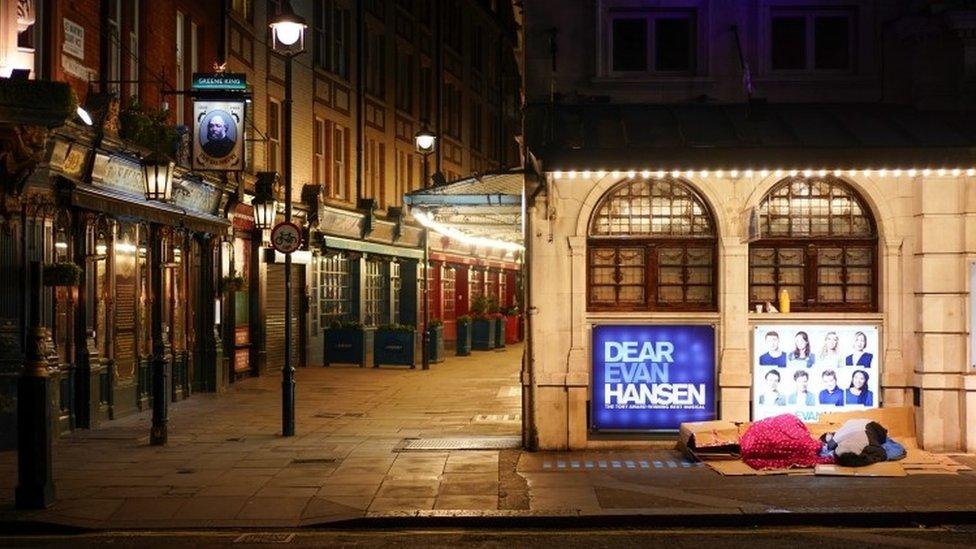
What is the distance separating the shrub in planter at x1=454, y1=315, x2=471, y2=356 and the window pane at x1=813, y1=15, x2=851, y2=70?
19865 mm

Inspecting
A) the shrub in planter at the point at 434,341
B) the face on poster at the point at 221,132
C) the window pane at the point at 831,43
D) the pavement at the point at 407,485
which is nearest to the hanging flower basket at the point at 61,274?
the pavement at the point at 407,485

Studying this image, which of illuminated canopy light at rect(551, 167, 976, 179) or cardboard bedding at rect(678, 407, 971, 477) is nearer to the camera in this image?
cardboard bedding at rect(678, 407, 971, 477)

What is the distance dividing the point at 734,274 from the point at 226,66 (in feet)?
42.8

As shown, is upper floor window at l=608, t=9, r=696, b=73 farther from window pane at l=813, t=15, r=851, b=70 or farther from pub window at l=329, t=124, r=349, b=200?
pub window at l=329, t=124, r=349, b=200

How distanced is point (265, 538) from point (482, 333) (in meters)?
25.7

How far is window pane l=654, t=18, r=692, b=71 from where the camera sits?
48.1ft

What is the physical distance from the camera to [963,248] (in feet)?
43.9

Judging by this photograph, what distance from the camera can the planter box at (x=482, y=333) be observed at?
3547 cm

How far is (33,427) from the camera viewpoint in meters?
10.5

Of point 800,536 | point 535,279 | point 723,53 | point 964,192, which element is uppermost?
point 723,53

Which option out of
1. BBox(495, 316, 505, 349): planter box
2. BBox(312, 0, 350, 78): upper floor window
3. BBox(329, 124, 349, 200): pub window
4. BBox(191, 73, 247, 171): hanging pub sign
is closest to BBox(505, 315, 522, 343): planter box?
BBox(495, 316, 505, 349): planter box

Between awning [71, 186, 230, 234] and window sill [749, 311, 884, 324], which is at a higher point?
awning [71, 186, 230, 234]

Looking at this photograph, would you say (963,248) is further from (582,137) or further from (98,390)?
(98,390)

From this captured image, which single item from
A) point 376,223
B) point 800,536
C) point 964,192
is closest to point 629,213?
point 964,192
